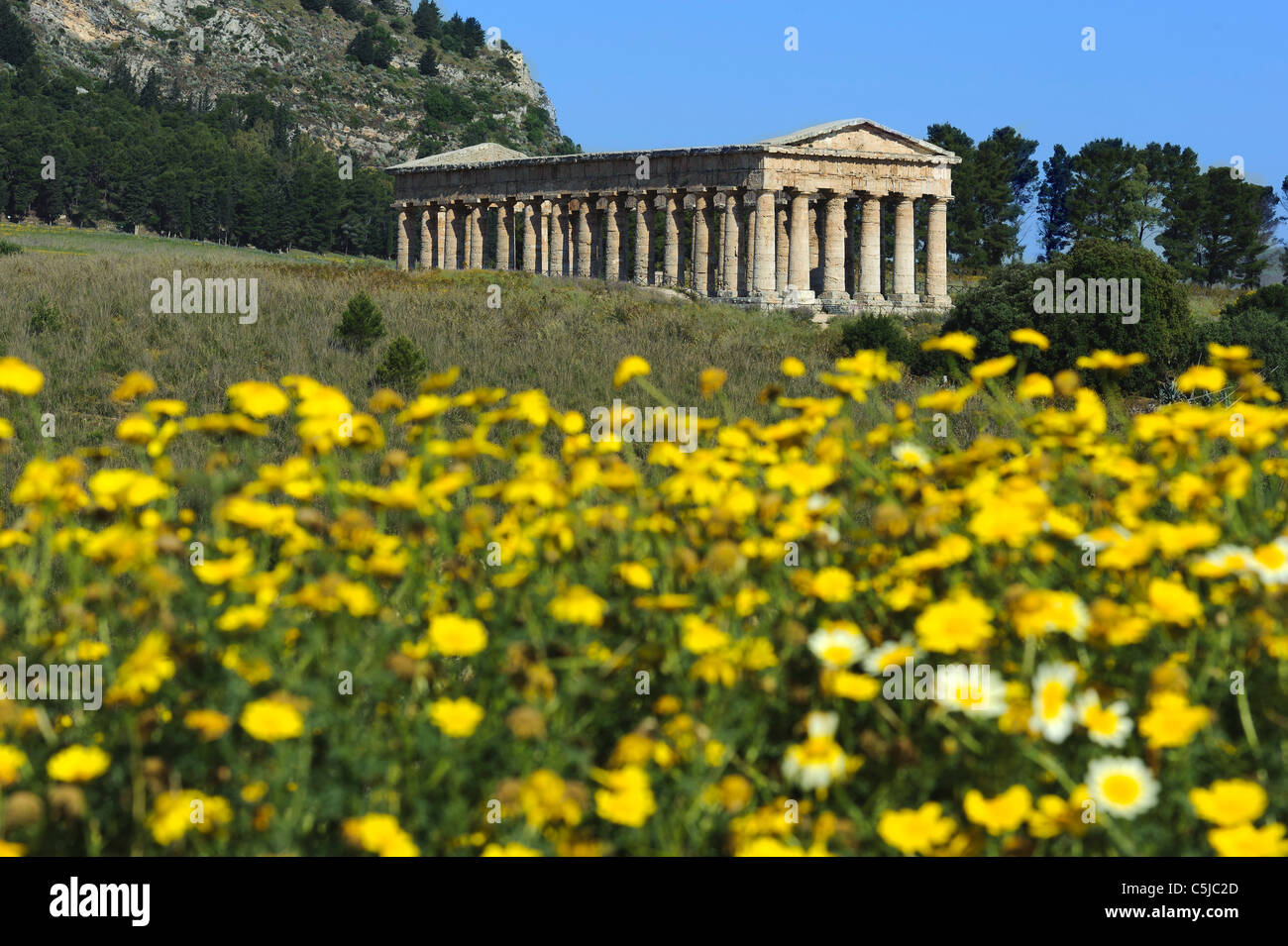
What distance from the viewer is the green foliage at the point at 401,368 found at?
19141mm

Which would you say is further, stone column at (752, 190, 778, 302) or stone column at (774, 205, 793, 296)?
stone column at (774, 205, 793, 296)

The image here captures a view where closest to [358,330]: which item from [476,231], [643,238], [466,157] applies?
[643,238]

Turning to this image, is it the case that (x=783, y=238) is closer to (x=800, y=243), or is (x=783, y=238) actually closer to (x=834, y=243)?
(x=834, y=243)

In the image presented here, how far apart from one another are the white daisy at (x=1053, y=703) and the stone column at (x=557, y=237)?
56.3 metres

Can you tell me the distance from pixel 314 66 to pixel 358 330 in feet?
441

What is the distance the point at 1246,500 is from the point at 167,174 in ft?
317

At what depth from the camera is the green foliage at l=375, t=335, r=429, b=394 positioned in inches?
754

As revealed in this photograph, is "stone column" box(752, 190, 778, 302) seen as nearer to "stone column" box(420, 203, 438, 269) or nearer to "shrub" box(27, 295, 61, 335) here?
"stone column" box(420, 203, 438, 269)

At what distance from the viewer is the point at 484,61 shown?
16388cm

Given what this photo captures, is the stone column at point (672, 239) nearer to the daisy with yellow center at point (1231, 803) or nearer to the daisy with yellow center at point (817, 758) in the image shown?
the daisy with yellow center at point (817, 758)

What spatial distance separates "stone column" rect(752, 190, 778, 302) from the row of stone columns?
4 centimetres

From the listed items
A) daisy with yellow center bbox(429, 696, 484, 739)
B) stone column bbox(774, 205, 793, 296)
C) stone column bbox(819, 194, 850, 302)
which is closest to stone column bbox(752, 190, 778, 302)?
stone column bbox(819, 194, 850, 302)

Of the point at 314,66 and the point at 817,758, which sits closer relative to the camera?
the point at 817,758

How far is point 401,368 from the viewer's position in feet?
63.3
